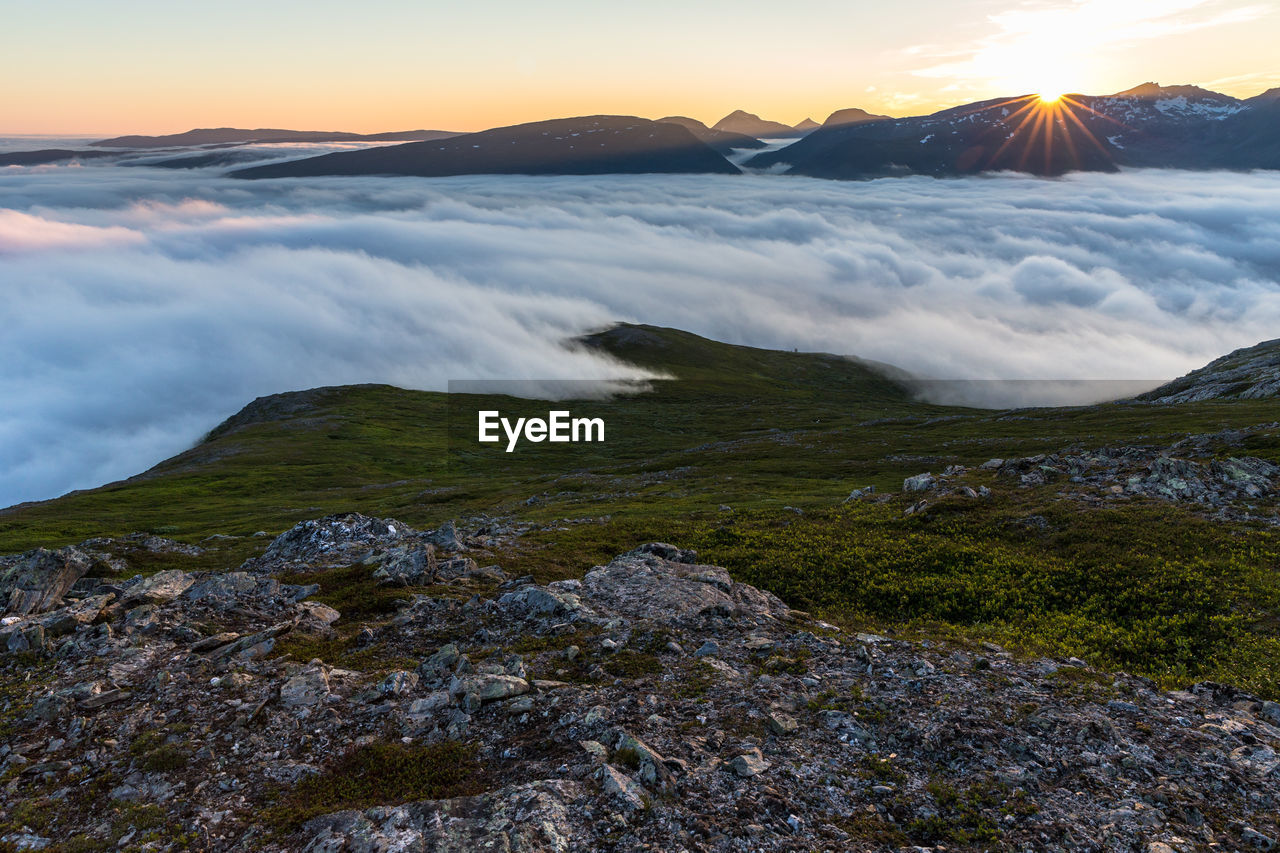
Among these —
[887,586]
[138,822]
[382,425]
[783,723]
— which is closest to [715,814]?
[783,723]

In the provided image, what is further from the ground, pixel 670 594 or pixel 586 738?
pixel 586 738

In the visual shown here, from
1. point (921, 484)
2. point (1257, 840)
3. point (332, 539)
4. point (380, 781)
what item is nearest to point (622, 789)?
point (380, 781)

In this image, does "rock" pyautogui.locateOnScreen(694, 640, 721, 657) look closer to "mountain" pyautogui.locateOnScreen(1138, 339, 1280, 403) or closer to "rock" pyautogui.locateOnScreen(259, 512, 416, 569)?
"rock" pyautogui.locateOnScreen(259, 512, 416, 569)

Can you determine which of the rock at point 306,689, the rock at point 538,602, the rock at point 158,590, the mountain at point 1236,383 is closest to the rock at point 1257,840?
the rock at point 538,602

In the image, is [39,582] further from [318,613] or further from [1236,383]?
[1236,383]

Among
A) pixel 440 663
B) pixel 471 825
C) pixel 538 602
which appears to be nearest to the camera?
pixel 471 825

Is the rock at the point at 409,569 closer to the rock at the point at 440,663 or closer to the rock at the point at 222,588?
the rock at the point at 222,588
